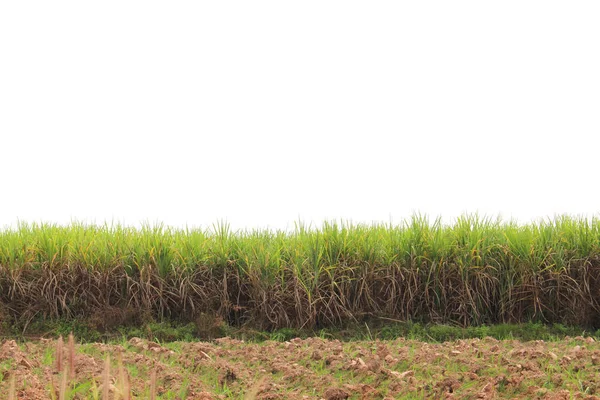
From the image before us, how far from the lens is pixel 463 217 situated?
288 inches

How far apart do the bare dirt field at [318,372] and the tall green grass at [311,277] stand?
170 centimetres

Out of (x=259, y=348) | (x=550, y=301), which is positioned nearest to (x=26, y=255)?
(x=259, y=348)

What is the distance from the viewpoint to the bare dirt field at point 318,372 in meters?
3.32

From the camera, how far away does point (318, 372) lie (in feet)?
12.8

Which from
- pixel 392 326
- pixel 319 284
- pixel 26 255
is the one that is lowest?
pixel 392 326

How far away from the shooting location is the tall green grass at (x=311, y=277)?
253 inches

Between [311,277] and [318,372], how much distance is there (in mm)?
2506

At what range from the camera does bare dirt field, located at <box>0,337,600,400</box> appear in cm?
332

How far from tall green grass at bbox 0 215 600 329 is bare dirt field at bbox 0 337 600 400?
1696 mm

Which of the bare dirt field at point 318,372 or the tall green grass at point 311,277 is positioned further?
the tall green grass at point 311,277

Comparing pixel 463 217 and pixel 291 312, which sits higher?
pixel 463 217

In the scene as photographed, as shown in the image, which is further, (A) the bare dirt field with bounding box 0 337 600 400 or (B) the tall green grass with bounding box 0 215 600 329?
(B) the tall green grass with bounding box 0 215 600 329

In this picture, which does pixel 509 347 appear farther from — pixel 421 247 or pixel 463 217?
pixel 463 217

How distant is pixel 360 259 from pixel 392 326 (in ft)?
2.62
